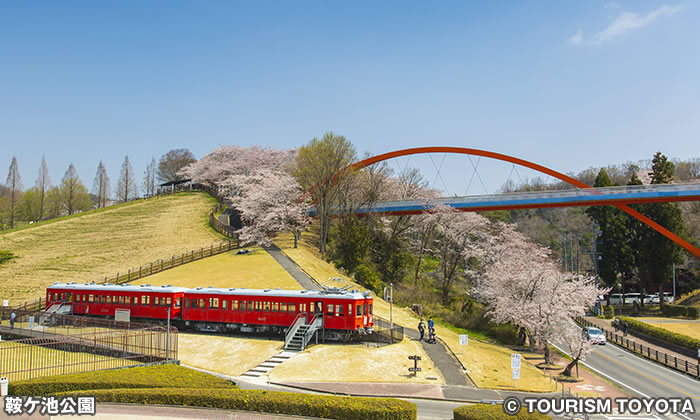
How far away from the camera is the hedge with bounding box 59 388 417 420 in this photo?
14.2 meters

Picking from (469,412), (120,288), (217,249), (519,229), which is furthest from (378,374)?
(519,229)

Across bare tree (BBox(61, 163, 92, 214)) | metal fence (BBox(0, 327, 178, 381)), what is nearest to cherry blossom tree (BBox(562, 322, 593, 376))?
metal fence (BBox(0, 327, 178, 381))

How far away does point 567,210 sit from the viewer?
90125mm

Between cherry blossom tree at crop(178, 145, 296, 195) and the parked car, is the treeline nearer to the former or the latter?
cherry blossom tree at crop(178, 145, 296, 195)

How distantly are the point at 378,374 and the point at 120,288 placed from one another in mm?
19684

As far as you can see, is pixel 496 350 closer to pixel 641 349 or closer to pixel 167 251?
pixel 641 349

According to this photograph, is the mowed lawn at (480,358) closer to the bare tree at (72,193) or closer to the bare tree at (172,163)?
the bare tree at (72,193)

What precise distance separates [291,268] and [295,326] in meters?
17.0

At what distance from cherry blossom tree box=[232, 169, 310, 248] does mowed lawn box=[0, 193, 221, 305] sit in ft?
17.9

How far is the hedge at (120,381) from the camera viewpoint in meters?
15.1

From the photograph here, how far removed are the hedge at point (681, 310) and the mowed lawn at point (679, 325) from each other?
194 cm

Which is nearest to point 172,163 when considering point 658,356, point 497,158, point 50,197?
point 50,197

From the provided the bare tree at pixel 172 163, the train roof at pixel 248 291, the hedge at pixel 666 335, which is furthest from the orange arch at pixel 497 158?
Result: the bare tree at pixel 172 163

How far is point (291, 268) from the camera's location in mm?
43844
